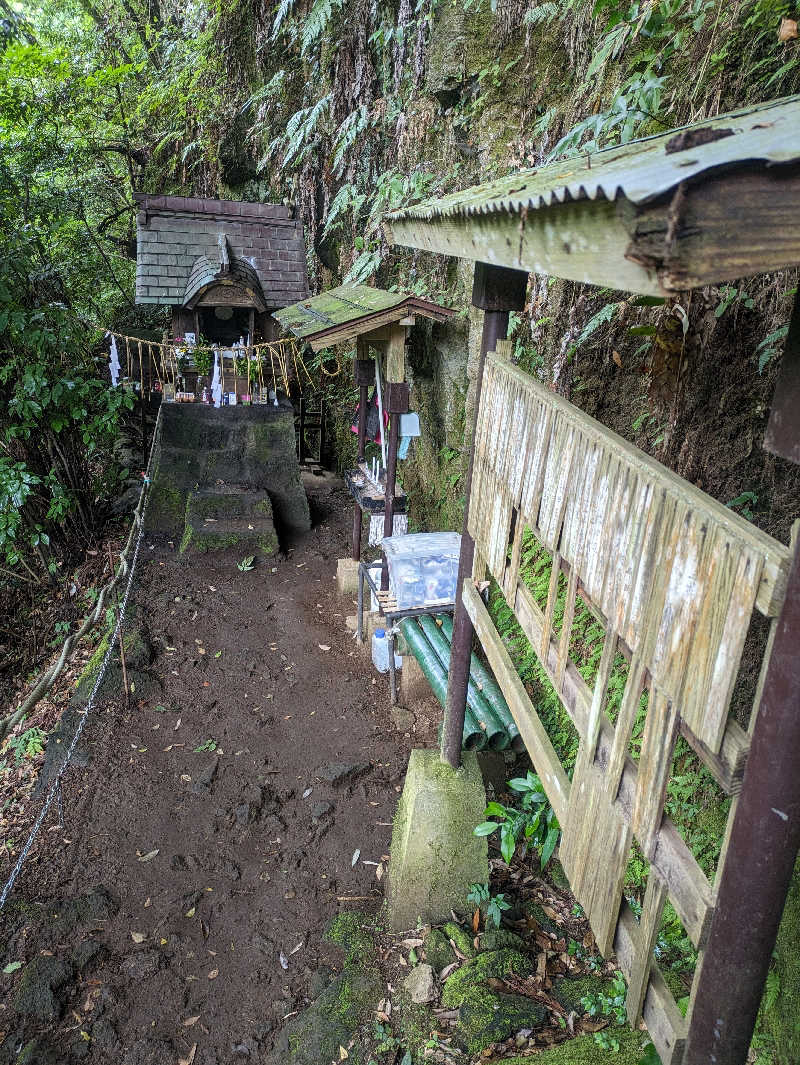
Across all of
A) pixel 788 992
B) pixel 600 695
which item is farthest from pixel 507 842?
pixel 600 695

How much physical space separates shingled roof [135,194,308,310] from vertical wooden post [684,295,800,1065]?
8284 millimetres

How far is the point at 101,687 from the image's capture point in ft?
19.7

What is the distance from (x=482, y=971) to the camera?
3311 millimetres

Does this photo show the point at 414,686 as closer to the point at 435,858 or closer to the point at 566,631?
the point at 435,858

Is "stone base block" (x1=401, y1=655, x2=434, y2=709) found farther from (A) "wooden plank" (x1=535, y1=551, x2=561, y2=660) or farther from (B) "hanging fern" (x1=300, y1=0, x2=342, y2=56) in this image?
(B) "hanging fern" (x1=300, y1=0, x2=342, y2=56)

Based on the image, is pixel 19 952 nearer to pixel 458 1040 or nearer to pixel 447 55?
pixel 458 1040

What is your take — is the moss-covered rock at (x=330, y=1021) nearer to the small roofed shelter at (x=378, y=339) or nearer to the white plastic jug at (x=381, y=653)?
the white plastic jug at (x=381, y=653)

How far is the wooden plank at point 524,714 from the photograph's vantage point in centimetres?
250

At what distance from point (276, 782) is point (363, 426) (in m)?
3.68

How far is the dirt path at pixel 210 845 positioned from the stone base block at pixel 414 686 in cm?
28

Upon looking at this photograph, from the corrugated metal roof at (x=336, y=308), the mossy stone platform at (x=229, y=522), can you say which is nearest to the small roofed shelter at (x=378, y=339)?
the corrugated metal roof at (x=336, y=308)

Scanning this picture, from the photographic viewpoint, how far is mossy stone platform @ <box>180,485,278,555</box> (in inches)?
334

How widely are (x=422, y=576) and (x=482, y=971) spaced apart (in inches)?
102

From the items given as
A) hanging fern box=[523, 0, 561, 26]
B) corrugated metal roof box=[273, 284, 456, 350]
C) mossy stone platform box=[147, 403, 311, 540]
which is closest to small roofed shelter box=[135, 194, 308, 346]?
mossy stone platform box=[147, 403, 311, 540]
